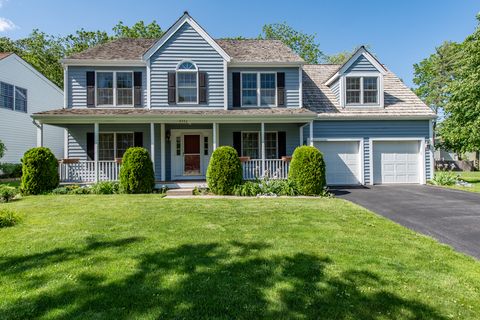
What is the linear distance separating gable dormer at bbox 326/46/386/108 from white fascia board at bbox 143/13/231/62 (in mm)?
5880

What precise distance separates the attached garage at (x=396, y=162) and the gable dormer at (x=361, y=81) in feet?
7.09

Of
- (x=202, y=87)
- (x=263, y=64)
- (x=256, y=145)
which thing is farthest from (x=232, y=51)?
(x=256, y=145)

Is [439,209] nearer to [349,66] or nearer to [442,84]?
[349,66]

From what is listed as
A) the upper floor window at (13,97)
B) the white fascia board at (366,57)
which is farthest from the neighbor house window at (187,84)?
the upper floor window at (13,97)

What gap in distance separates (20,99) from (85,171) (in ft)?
35.2

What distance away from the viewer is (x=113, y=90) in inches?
502

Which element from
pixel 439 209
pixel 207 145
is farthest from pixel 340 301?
pixel 207 145

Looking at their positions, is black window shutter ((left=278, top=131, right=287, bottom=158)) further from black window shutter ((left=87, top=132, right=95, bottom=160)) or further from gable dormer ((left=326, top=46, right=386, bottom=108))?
black window shutter ((left=87, top=132, right=95, bottom=160))

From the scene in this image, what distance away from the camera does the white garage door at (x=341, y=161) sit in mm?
13586

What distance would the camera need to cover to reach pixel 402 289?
3100 millimetres

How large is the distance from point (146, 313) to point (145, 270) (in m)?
1.00

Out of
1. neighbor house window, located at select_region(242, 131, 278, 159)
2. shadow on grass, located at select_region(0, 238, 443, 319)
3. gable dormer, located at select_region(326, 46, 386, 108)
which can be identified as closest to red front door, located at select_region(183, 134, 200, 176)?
neighbor house window, located at select_region(242, 131, 278, 159)

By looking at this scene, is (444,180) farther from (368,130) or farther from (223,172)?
(223,172)

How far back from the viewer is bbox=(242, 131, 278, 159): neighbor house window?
44.5 ft
